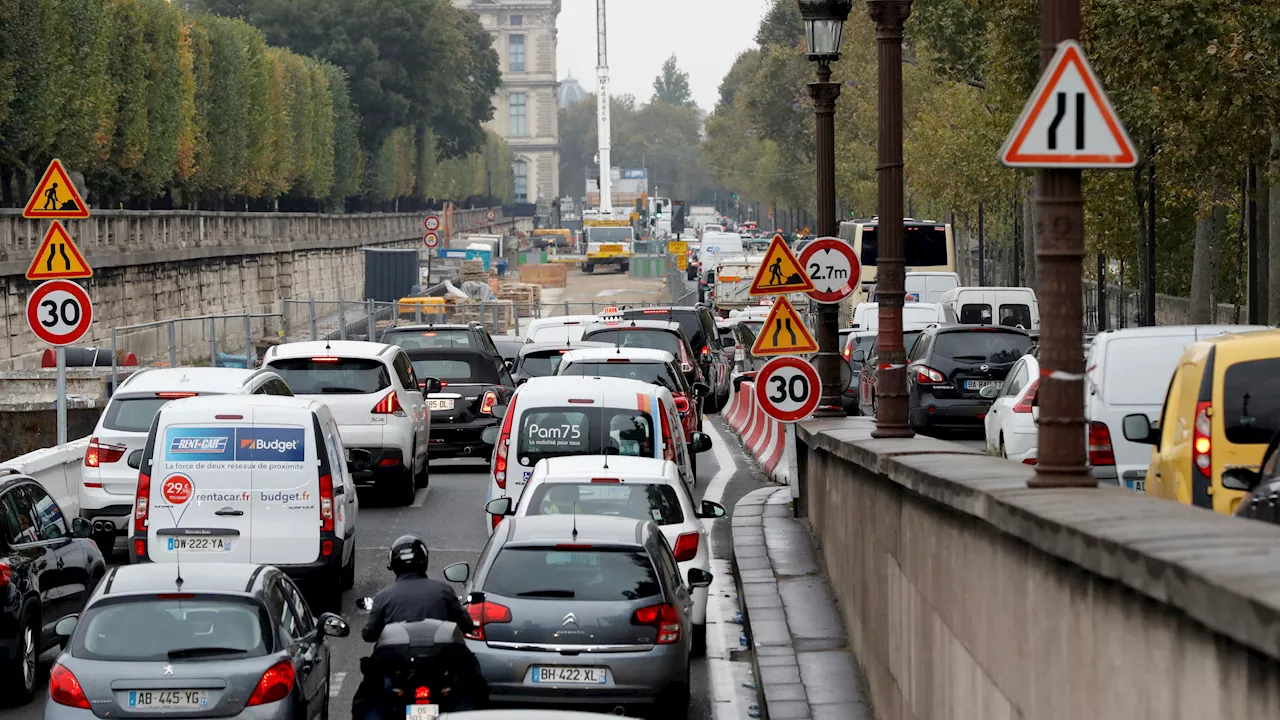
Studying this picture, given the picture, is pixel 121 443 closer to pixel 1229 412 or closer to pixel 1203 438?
pixel 1203 438

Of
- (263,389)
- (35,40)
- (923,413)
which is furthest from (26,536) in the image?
(35,40)

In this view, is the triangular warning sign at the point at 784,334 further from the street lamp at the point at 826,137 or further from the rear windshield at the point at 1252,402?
the rear windshield at the point at 1252,402

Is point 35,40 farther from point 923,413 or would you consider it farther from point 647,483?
point 647,483

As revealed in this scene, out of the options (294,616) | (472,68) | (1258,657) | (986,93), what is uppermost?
(472,68)

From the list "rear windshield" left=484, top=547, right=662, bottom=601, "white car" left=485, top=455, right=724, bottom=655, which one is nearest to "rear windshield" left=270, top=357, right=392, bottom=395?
"white car" left=485, top=455, right=724, bottom=655

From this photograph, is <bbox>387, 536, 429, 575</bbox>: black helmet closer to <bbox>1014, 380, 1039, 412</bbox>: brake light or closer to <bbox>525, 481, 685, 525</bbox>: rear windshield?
<bbox>525, 481, 685, 525</bbox>: rear windshield

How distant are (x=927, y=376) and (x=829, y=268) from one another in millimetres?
7293

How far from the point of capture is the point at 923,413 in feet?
87.8

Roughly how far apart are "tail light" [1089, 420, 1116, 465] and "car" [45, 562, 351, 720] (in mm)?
7029

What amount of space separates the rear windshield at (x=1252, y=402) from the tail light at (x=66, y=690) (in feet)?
22.0

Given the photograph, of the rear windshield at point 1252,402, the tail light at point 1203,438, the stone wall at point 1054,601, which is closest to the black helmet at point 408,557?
the stone wall at point 1054,601

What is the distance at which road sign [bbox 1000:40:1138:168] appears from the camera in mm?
7613

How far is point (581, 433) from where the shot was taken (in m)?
17.4

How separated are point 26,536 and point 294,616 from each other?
353 centimetres
